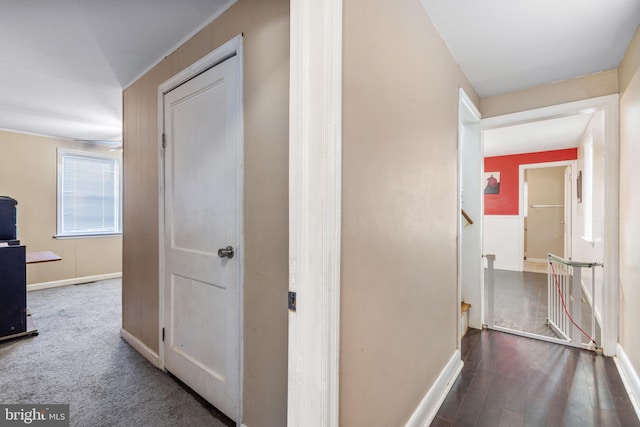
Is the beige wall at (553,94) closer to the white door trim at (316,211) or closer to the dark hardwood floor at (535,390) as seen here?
the dark hardwood floor at (535,390)

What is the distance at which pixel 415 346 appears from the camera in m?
1.51

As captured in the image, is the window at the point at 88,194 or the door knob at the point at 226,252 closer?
the door knob at the point at 226,252

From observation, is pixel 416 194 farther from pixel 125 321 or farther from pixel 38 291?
pixel 38 291

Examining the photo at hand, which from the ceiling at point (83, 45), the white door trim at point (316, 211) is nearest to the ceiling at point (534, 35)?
the white door trim at point (316, 211)

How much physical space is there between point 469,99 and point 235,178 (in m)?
2.09

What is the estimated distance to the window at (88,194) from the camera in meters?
4.53

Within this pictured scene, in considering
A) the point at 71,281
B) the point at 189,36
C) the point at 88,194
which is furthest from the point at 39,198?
the point at 189,36

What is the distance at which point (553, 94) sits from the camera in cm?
252

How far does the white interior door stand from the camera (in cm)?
156

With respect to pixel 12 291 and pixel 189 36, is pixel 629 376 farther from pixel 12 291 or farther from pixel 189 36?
pixel 12 291

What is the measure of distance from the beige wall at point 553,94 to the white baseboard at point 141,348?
143 inches

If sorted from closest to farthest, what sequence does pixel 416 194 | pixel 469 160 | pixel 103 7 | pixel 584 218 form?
pixel 416 194
pixel 103 7
pixel 469 160
pixel 584 218

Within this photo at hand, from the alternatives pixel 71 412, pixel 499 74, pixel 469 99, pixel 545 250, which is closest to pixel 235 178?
pixel 71 412

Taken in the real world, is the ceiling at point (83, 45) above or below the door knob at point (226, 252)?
above
